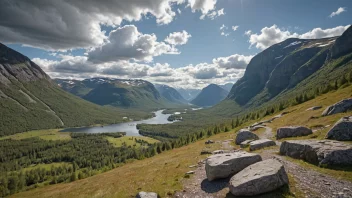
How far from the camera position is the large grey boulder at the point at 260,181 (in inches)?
713

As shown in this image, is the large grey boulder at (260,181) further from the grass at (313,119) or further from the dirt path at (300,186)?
the grass at (313,119)

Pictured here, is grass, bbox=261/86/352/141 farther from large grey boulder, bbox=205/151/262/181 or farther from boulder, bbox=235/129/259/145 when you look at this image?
large grey boulder, bbox=205/151/262/181

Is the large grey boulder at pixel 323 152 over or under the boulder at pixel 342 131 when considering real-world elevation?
under

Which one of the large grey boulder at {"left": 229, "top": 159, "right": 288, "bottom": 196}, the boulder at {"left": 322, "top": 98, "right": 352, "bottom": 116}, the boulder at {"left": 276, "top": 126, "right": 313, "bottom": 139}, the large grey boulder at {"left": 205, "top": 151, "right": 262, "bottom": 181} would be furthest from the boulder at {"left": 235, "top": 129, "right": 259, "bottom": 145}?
the large grey boulder at {"left": 229, "top": 159, "right": 288, "bottom": 196}

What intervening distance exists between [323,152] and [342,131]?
28.6ft

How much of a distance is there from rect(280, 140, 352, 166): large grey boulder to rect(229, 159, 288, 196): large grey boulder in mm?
6598

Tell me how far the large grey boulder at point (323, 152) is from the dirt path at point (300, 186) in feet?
5.83

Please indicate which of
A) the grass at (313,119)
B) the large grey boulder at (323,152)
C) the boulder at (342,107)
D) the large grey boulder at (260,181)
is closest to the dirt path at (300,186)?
the large grey boulder at (260,181)

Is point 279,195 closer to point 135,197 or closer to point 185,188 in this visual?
point 185,188

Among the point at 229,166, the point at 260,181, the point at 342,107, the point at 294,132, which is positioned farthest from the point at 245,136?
the point at 260,181

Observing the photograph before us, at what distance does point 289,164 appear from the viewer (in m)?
23.9

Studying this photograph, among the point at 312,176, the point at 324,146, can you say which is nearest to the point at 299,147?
the point at 324,146

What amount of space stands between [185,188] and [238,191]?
744 cm

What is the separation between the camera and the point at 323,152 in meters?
22.2
